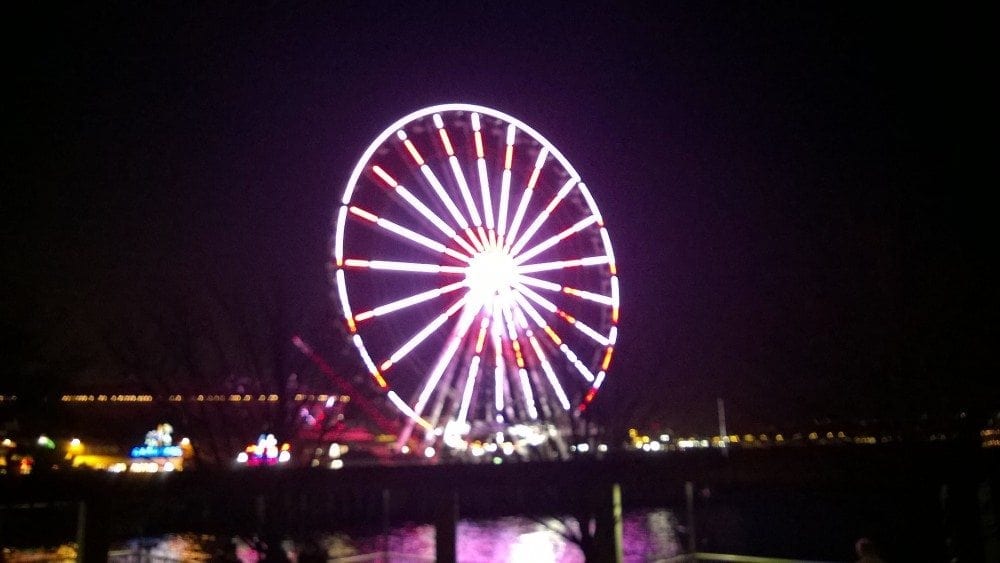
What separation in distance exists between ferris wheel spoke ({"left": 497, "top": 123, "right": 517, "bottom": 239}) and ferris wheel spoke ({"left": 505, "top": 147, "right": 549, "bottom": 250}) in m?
0.22

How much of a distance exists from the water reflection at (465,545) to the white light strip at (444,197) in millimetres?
7629

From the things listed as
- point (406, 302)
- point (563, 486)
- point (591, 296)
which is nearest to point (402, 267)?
point (406, 302)

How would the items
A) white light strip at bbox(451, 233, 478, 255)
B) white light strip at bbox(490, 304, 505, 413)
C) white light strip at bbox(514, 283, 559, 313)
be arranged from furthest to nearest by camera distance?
white light strip at bbox(514, 283, 559, 313) < white light strip at bbox(451, 233, 478, 255) < white light strip at bbox(490, 304, 505, 413)

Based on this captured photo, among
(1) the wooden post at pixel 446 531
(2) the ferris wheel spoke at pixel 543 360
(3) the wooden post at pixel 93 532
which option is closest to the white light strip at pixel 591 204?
(2) the ferris wheel spoke at pixel 543 360

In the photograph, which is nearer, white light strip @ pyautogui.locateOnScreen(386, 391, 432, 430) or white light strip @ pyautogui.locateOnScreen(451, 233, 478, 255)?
white light strip @ pyautogui.locateOnScreen(386, 391, 432, 430)

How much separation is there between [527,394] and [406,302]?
147 inches

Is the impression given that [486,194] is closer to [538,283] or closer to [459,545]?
[538,283]

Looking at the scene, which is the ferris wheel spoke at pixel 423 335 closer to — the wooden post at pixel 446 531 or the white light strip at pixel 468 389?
the white light strip at pixel 468 389

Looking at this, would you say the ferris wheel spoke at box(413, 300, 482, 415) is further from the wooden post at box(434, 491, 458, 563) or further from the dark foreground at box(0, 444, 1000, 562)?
the wooden post at box(434, 491, 458, 563)

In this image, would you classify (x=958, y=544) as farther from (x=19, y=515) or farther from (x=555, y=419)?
(x=19, y=515)

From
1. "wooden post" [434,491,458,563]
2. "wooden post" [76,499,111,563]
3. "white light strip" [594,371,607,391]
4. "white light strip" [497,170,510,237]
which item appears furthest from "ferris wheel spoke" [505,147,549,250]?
"wooden post" [76,499,111,563]

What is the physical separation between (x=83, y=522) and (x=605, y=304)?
52.3ft

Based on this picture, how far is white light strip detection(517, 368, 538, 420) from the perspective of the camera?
22.0 m

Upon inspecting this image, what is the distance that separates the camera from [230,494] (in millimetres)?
9758
